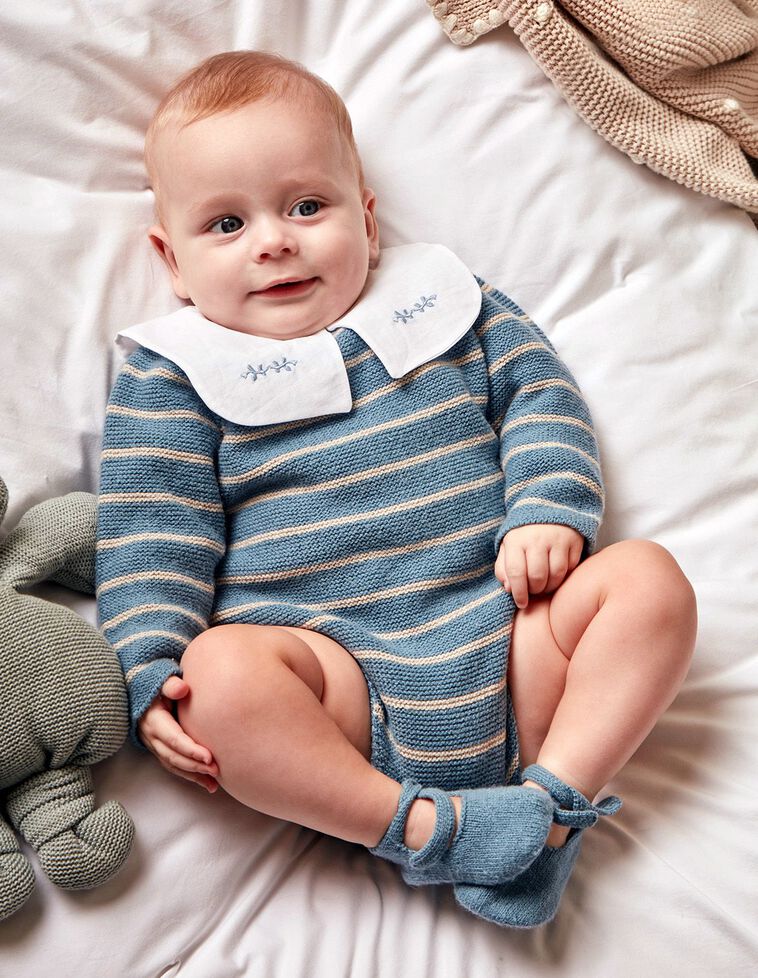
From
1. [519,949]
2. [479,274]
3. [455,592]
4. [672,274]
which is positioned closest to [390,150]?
[479,274]

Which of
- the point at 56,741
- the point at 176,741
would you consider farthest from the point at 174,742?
the point at 56,741

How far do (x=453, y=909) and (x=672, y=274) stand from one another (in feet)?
2.79

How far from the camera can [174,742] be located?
3.33ft

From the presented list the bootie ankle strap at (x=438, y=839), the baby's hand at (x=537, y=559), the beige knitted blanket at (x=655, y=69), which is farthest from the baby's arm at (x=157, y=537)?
the beige knitted blanket at (x=655, y=69)

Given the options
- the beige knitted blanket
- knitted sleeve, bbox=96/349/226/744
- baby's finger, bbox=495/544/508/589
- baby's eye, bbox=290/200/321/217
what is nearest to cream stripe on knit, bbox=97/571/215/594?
knitted sleeve, bbox=96/349/226/744

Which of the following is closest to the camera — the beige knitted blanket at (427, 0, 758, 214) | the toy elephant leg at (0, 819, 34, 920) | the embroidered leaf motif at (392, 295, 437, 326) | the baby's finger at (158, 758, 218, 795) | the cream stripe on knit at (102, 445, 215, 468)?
the toy elephant leg at (0, 819, 34, 920)

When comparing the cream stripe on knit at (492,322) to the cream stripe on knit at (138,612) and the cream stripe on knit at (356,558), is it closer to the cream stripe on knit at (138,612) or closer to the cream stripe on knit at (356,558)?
the cream stripe on knit at (356,558)

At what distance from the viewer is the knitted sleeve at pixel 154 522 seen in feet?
3.50

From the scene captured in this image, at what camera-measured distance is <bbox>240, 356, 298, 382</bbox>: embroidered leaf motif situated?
1.19 m

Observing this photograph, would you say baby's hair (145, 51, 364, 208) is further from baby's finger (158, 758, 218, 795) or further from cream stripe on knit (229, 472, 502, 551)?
baby's finger (158, 758, 218, 795)

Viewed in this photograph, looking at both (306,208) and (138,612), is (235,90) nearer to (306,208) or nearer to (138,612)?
(306,208)

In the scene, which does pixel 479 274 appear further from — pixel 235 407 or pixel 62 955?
pixel 62 955

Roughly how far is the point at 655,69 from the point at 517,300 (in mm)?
347

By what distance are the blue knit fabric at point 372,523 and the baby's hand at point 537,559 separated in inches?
0.6
